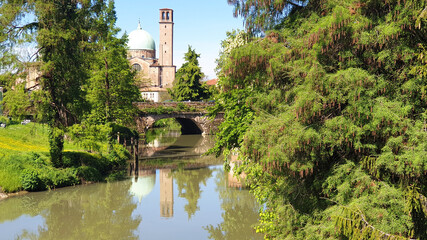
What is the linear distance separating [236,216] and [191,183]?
8137mm

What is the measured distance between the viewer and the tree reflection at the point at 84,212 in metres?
16.7

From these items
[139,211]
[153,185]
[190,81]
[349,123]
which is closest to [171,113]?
[190,81]

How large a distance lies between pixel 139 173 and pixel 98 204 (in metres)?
8.29

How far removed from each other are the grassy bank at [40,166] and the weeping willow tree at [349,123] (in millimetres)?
13310

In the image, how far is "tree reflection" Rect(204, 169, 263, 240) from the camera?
16.5m

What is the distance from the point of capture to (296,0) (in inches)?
523

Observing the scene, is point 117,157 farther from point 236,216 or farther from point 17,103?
point 236,216

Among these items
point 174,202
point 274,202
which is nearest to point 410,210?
point 274,202

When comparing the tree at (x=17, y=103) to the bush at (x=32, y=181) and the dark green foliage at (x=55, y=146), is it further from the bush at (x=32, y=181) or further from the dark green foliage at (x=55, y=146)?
the bush at (x=32, y=181)

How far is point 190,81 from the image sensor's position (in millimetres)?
69812

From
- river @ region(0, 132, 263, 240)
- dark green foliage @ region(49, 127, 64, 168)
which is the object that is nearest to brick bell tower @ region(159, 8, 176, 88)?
river @ region(0, 132, 263, 240)

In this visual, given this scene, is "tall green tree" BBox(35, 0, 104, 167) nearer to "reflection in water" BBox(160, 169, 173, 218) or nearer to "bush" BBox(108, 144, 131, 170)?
"reflection in water" BBox(160, 169, 173, 218)

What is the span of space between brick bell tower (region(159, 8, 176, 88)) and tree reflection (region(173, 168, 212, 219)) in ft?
263

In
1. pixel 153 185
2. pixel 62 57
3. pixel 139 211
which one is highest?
pixel 62 57
